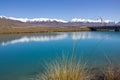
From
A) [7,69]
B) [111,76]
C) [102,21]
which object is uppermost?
[102,21]

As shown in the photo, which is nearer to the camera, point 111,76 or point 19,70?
point 111,76

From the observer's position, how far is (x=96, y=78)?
5703 mm

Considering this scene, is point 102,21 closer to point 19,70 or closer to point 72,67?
point 72,67

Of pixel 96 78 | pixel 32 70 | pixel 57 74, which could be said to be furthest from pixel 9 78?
pixel 57 74

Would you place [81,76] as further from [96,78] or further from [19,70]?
[19,70]

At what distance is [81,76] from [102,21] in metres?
0.96

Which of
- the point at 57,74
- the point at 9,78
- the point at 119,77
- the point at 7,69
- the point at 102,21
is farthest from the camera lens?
the point at 7,69

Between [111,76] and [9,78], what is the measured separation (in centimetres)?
370

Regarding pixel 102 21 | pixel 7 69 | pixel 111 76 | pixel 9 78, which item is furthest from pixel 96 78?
pixel 7 69

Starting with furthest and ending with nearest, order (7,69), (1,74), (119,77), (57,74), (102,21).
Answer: (7,69) → (1,74) → (119,77) → (57,74) → (102,21)

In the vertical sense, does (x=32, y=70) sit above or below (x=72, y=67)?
below

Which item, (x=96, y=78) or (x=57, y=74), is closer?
(x=57, y=74)

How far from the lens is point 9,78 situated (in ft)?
24.3

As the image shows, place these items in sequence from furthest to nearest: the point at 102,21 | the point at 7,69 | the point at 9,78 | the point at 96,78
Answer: the point at 7,69 → the point at 9,78 → the point at 96,78 → the point at 102,21
